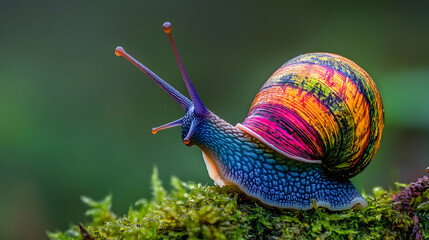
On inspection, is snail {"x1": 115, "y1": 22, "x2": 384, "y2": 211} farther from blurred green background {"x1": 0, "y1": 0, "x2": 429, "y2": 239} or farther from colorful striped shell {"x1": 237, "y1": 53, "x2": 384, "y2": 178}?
blurred green background {"x1": 0, "y1": 0, "x2": 429, "y2": 239}

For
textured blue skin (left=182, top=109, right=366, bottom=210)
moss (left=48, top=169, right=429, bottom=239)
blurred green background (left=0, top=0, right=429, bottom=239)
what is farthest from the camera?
blurred green background (left=0, top=0, right=429, bottom=239)

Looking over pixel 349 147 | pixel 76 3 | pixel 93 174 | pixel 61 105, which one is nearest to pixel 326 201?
pixel 349 147

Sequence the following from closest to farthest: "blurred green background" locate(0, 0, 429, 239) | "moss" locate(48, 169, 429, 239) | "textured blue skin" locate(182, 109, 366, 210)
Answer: "moss" locate(48, 169, 429, 239)
"textured blue skin" locate(182, 109, 366, 210)
"blurred green background" locate(0, 0, 429, 239)

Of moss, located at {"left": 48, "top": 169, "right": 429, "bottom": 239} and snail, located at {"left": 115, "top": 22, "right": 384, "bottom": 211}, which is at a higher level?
snail, located at {"left": 115, "top": 22, "right": 384, "bottom": 211}

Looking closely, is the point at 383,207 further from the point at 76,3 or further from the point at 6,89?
the point at 76,3

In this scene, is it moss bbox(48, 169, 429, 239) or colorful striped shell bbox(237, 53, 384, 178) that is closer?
moss bbox(48, 169, 429, 239)

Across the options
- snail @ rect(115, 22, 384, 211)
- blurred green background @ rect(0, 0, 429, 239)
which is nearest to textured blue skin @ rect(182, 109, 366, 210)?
snail @ rect(115, 22, 384, 211)

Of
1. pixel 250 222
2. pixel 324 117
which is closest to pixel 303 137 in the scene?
pixel 324 117

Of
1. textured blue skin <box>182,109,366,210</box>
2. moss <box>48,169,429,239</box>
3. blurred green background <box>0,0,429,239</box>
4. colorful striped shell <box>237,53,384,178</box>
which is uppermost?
blurred green background <box>0,0,429,239</box>
